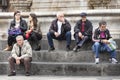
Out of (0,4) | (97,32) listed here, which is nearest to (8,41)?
(97,32)

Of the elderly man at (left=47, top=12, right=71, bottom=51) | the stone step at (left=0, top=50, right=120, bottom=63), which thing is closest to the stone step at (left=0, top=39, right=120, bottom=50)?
the elderly man at (left=47, top=12, right=71, bottom=51)

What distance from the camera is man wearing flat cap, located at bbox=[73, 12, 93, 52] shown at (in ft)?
38.5

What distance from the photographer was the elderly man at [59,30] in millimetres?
11852

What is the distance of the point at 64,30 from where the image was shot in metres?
12.0

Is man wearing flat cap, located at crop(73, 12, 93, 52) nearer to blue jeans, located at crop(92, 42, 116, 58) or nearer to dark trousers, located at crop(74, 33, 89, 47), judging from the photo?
dark trousers, located at crop(74, 33, 89, 47)

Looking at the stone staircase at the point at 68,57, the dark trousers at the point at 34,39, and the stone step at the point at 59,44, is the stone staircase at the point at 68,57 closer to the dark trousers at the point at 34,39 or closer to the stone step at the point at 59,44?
the stone step at the point at 59,44

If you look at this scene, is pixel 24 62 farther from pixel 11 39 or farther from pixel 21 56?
pixel 11 39

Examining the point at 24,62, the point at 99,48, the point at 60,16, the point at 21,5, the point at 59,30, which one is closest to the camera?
the point at 24,62

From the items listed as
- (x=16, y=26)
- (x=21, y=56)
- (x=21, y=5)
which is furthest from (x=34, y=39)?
(x=21, y=5)

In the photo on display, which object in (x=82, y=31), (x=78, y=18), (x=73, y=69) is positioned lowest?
(x=73, y=69)

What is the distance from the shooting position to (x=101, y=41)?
11.4 meters

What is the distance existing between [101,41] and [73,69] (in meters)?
1.09

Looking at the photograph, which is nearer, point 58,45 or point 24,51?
point 24,51

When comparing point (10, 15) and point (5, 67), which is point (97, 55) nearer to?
point (5, 67)
